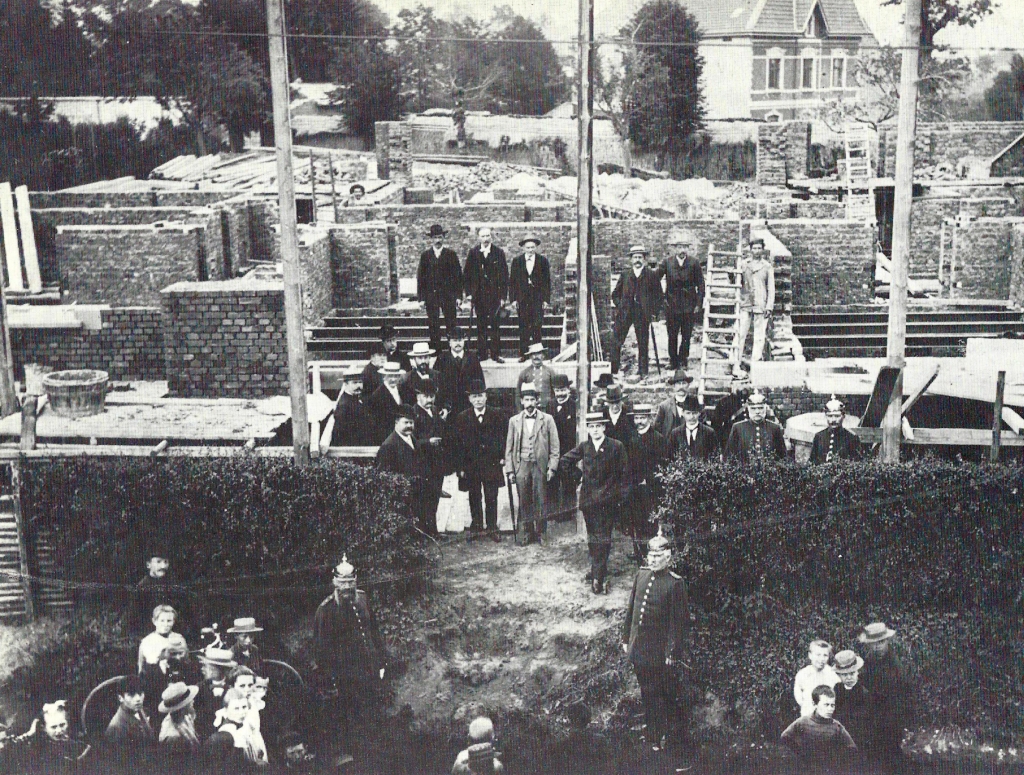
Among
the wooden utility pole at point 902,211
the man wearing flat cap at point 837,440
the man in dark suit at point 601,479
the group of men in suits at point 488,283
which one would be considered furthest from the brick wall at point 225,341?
the wooden utility pole at point 902,211

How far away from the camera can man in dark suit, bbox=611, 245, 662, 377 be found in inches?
468

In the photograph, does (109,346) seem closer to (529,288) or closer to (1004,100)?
(529,288)

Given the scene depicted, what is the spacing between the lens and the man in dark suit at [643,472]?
28.7 ft

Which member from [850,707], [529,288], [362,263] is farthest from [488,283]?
[850,707]

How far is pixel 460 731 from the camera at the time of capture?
316 inches

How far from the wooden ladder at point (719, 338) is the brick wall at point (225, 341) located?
412 centimetres

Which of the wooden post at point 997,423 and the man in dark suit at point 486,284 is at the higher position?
the man in dark suit at point 486,284

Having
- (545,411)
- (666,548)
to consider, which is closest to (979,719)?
(666,548)

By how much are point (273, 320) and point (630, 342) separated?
4.59m

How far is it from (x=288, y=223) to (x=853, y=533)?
450 cm

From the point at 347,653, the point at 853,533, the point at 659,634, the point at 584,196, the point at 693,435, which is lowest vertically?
the point at 347,653

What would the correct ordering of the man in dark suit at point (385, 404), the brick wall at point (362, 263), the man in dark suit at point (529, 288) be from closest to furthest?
the man in dark suit at point (385, 404), the man in dark suit at point (529, 288), the brick wall at point (362, 263)

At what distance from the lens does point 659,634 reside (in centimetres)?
793

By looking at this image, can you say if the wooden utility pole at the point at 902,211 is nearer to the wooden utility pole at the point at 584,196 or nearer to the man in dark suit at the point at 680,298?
the wooden utility pole at the point at 584,196
